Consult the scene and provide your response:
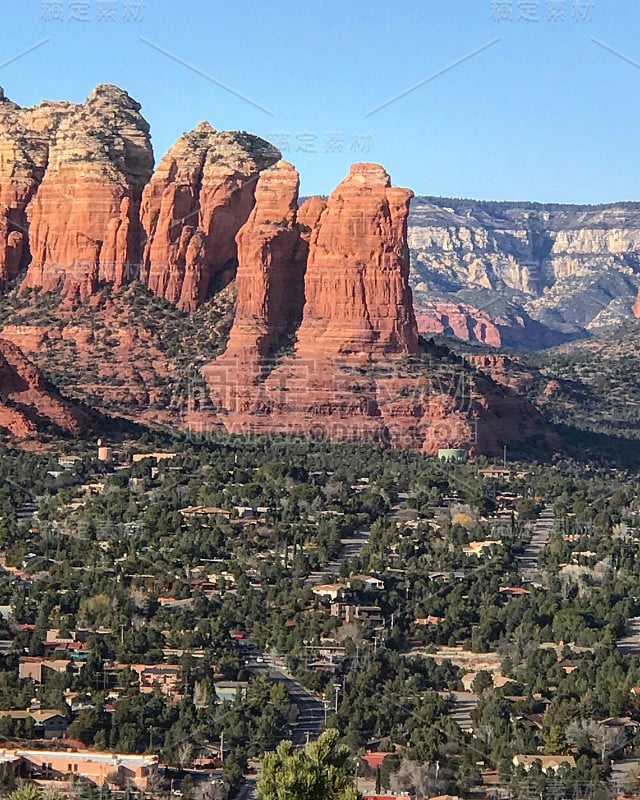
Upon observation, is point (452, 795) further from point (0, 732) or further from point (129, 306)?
point (129, 306)

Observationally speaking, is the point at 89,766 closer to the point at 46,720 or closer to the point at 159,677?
the point at 46,720

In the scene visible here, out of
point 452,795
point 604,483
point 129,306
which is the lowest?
point 452,795

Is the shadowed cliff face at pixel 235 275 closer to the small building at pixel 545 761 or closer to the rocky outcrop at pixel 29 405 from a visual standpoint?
the rocky outcrop at pixel 29 405

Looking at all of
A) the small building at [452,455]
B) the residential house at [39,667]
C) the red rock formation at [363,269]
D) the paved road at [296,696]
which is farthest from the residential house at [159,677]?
the red rock formation at [363,269]

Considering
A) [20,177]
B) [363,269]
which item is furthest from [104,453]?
[20,177]

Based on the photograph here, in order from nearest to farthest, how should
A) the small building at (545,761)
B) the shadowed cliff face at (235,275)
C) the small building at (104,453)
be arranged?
1. the small building at (545,761)
2. the small building at (104,453)
3. the shadowed cliff face at (235,275)

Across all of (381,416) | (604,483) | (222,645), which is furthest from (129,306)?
(222,645)

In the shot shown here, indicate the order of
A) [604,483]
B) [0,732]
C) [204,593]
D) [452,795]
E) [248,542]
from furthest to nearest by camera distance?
1. [604,483]
2. [248,542]
3. [204,593]
4. [0,732]
5. [452,795]

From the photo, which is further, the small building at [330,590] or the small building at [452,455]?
the small building at [452,455]
